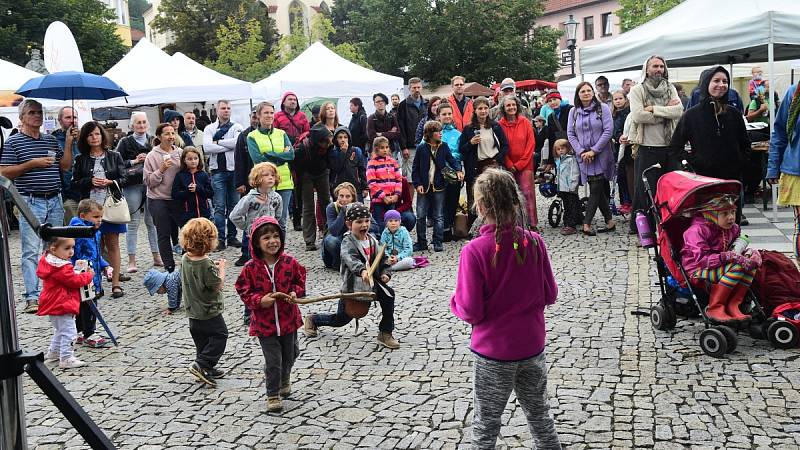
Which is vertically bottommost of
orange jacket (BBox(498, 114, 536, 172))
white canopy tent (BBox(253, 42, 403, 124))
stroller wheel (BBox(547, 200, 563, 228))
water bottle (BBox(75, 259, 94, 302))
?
stroller wheel (BBox(547, 200, 563, 228))

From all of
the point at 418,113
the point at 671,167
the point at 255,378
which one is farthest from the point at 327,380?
the point at 418,113

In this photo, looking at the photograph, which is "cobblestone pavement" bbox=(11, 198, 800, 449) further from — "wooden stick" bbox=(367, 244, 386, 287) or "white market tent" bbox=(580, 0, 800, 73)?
"white market tent" bbox=(580, 0, 800, 73)

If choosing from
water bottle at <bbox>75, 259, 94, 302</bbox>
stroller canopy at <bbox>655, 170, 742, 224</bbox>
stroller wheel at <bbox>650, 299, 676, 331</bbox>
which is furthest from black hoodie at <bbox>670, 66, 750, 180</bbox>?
water bottle at <bbox>75, 259, 94, 302</bbox>

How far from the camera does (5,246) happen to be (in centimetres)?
238

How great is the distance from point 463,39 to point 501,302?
42860 mm

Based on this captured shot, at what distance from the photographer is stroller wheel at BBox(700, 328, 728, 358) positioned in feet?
19.8

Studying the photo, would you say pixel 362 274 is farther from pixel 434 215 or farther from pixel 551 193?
pixel 551 193

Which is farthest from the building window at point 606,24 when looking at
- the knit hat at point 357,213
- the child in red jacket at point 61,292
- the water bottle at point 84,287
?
the child in red jacket at point 61,292

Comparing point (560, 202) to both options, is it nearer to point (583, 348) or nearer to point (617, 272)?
point (617, 272)

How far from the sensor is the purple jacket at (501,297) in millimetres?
4055

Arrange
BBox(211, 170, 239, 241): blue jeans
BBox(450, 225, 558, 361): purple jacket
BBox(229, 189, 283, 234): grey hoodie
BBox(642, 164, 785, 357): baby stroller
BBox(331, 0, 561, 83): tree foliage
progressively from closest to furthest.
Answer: BBox(450, 225, 558, 361): purple jacket
BBox(642, 164, 785, 357): baby stroller
BBox(229, 189, 283, 234): grey hoodie
BBox(211, 170, 239, 241): blue jeans
BBox(331, 0, 561, 83): tree foliage

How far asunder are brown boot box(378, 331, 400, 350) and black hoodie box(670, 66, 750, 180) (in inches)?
149

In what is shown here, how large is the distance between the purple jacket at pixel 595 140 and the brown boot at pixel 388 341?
18.2 ft

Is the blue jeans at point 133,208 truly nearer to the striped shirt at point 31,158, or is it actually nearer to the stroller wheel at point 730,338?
the striped shirt at point 31,158
